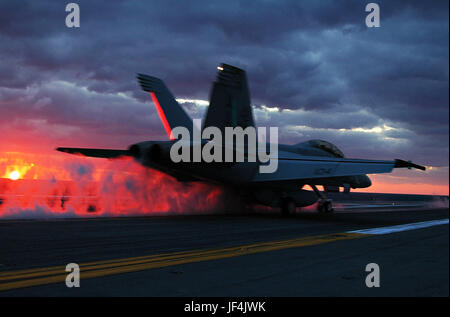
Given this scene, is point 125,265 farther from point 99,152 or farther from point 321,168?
point 321,168

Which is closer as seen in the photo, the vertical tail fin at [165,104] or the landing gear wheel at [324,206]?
the vertical tail fin at [165,104]

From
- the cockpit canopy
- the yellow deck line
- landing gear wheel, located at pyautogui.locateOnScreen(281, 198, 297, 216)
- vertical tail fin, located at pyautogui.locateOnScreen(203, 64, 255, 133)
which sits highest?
vertical tail fin, located at pyautogui.locateOnScreen(203, 64, 255, 133)

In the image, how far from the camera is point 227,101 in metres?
16.7

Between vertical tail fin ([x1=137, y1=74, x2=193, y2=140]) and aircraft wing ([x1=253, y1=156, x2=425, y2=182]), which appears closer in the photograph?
vertical tail fin ([x1=137, y1=74, x2=193, y2=140])

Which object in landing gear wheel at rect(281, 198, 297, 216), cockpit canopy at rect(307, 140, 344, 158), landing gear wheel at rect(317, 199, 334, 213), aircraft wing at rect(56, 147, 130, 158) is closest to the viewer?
aircraft wing at rect(56, 147, 130, 158)

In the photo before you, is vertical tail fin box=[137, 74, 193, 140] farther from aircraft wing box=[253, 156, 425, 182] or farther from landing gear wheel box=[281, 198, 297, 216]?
landing gear wheel box=[281, 198, 297, 216]

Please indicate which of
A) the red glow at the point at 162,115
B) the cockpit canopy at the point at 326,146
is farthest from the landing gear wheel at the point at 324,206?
the red glow at the point at 162,115

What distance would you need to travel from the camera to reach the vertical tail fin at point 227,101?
16.6 metres

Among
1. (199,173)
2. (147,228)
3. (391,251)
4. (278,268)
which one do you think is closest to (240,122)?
(199,173)

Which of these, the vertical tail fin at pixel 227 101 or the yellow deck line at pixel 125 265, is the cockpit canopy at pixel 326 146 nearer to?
the vertical tail fin at pixel 227 101

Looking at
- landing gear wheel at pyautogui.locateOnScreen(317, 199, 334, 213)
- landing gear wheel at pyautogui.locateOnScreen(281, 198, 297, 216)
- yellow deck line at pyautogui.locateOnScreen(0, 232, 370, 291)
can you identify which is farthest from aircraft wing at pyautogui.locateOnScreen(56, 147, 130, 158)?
landing gear wheel at pyautogui.locateOnScreen(317, 199, 334, 213)

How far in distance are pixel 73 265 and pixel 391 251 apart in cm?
597

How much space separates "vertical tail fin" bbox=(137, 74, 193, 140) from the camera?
18906 mm

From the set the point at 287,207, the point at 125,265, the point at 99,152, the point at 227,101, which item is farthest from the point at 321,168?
the point at 125,265
